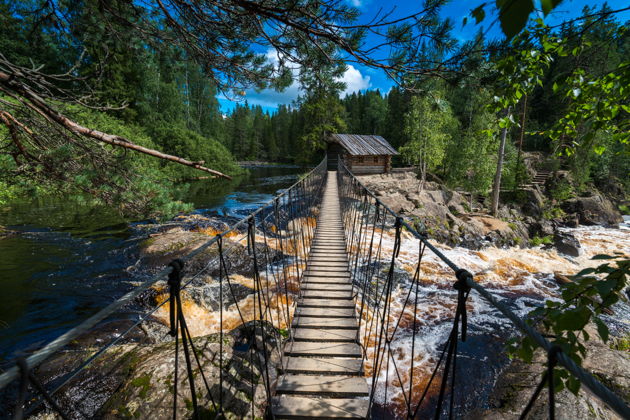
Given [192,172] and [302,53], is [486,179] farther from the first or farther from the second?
[192,172]

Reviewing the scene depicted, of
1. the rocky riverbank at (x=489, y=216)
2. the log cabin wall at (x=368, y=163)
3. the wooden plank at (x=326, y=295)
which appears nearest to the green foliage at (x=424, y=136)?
the rocky riverbank at (x=489, y=216)

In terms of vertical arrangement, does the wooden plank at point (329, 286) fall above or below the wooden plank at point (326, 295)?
above

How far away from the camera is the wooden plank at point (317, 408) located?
2395 mm

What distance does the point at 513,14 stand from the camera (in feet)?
2.33

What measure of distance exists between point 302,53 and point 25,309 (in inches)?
263

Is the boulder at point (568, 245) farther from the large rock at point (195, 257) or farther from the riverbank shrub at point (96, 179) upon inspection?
the riverbank shrub at point (96, 179)

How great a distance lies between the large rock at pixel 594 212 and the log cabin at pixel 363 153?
11.6 metres

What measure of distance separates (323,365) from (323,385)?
239mm

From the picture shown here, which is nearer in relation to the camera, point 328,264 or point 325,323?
point 325,323

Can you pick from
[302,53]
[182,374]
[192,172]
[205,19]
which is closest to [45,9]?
[205,19]

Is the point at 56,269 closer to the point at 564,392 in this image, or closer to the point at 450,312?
the point at 450,312

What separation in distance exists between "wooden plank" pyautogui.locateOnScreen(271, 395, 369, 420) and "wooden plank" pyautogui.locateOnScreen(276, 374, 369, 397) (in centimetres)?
6

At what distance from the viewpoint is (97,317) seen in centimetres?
90

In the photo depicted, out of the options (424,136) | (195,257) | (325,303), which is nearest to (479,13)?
(325,303)
